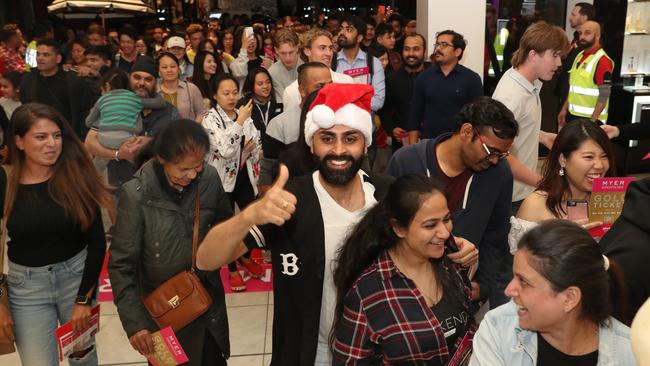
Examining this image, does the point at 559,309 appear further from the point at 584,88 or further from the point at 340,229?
the point at 584,88

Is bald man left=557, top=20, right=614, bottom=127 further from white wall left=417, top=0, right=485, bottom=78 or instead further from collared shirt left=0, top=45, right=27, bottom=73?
collared shirt left=0, top=45, right=27, bottom=73

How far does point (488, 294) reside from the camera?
99.2 inches

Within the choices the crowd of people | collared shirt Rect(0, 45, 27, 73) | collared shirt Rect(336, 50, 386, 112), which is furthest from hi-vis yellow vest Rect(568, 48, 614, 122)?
collared shirt Rect(0, 45, 27, 73)

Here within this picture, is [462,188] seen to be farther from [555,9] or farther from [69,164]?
[555,9]

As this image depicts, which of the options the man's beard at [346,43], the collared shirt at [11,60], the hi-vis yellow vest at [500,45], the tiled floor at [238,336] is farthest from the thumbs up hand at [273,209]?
the collared shirt at [11,60]

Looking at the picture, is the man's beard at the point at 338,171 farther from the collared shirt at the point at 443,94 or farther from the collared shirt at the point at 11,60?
the collared shirt at the point at 11,60

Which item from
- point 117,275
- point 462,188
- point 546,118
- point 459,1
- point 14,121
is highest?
point 459,1

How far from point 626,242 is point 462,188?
1.04m

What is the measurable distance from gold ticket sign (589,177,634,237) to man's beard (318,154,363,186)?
1.03 m

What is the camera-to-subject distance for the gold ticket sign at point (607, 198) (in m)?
2.46

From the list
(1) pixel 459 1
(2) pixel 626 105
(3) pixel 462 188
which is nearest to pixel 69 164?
(3) pixel 462 188

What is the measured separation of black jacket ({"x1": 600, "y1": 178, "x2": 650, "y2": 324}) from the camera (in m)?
1.76

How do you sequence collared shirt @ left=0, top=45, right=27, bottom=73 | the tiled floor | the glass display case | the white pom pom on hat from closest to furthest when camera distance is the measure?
the white pom pom on hat → the tiled floor → the glass display case → collared shirt @ left=0, top=45, right=27, bottom=73

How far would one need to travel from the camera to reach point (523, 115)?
12.9 feet
